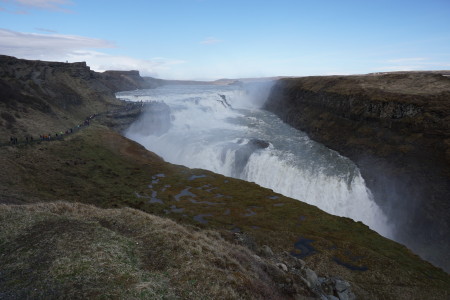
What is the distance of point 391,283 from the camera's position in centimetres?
2419

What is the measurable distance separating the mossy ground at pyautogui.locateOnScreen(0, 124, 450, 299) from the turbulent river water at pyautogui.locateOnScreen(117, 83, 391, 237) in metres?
7.30

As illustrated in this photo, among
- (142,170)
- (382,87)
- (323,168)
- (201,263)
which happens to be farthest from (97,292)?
(382,87)

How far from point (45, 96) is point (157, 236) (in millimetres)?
76015

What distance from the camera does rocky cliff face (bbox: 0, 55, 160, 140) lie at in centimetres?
5734

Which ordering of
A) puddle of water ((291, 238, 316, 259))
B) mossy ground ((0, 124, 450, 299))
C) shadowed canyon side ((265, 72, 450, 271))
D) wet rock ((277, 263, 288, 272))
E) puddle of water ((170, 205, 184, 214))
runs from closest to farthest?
wet rock ((277, 263, 288, 272))
mossy ground ((0, 124, 450, 299))
puddle of water ((291, 238, 316, 259))
puddle of water ((170, 205, 184, 214))
shadowed canyon side ((265, 72, 450, 271))

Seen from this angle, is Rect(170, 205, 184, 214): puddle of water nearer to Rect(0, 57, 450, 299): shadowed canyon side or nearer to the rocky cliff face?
Rect(0, 57, 450, 299): shadowed canyon side

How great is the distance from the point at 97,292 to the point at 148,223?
27.5 ft

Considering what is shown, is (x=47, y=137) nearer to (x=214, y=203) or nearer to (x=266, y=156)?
(x=214, y=203)

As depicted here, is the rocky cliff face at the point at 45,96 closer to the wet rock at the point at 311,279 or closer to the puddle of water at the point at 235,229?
the puddle of water at the point at 235,229

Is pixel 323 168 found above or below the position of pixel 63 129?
below

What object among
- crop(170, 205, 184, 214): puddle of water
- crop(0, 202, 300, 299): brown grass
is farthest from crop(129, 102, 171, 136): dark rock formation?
crop(0, 202, 300, 299): brown grass

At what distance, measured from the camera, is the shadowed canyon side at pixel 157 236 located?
14.1 metres

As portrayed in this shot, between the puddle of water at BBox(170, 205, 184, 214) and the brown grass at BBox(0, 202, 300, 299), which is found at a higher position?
the brown grass at BBox(0, 202, 300, 299)

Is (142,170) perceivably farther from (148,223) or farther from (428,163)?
(428,163)
